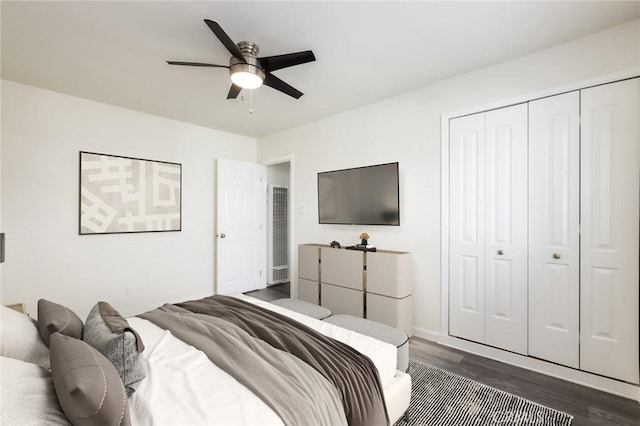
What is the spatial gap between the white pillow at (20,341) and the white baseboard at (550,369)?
3.08 metres

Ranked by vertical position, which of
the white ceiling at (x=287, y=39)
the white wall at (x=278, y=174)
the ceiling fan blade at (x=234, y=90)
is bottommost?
the white wall at (x=278, y=174)

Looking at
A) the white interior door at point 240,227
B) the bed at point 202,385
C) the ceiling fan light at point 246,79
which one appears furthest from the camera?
the white interior door at point 240,227

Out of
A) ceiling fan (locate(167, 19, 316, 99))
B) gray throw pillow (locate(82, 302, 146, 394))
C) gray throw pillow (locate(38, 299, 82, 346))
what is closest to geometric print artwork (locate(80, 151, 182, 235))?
ceiling fan (locate(167, 19, 316, 99))

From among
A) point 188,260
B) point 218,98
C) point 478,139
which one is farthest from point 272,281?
point 478,139

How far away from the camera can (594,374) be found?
86.8 inches

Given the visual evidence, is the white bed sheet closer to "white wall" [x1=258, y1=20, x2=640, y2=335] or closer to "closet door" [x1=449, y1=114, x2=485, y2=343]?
"closet door" [x1=449, y1=114, x2=485, y2=343]

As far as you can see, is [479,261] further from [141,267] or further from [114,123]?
[114,123]

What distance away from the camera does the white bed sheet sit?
1036mm

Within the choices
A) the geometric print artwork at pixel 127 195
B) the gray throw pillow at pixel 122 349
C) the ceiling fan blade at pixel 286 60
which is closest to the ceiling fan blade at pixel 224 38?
the ceiling fan blade at pixel 286 60

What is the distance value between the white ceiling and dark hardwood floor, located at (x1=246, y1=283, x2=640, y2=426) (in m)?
2.68

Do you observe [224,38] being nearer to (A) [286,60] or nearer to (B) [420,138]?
(A) [286,60]

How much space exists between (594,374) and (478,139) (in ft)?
6.84

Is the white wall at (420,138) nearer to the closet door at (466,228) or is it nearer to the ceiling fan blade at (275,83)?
the closet door at (466,228)

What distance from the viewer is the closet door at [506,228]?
255 cm
